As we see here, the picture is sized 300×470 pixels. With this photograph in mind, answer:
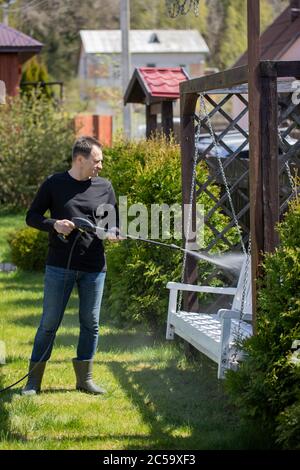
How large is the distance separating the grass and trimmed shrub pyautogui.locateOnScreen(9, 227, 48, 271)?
4.17m

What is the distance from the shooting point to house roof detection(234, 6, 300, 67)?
24141 mm

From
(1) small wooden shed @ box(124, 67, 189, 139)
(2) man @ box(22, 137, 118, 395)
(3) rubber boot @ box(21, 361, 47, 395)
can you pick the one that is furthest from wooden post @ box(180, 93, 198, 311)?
(1) small wooden shed @ box(124, 67, 189, 139)

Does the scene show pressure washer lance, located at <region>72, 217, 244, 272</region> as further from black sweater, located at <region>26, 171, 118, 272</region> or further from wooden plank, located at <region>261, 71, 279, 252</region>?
wooden plank, located at <region>261, 71, 279, 252</region>

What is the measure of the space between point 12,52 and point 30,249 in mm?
14677

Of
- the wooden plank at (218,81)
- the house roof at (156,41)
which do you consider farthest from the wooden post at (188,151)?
the house roof at (156,41)

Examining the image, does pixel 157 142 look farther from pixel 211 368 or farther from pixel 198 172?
pixel 211 368

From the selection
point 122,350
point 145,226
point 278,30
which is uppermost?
point 278,30

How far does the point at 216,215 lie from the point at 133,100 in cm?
565

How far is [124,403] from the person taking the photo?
6602 millimetres

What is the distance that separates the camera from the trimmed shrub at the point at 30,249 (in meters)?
13.4

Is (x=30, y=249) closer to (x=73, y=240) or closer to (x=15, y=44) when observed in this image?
(x=73, y=240)

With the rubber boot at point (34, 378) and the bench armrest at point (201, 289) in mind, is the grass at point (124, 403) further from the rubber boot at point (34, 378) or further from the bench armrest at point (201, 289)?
the bench armrest at point (201, 289)
